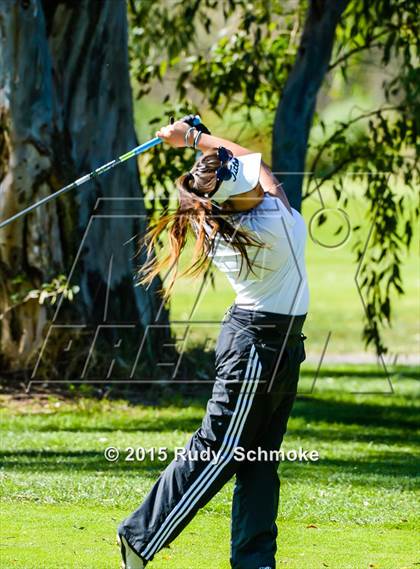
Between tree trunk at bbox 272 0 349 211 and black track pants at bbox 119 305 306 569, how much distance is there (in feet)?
22.4

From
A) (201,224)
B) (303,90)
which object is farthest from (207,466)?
(303,90)

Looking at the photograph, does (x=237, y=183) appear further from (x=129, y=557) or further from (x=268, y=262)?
(x=129, y=557)

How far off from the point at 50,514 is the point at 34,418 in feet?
14.1

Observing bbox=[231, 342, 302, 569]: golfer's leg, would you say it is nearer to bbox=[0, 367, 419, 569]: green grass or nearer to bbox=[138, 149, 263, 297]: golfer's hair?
bbox=[0, 367, 419, 569]: green grass

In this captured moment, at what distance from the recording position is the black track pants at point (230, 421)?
196 inches

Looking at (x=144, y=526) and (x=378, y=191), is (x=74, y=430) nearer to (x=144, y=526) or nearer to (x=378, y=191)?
(x=378, y=191)

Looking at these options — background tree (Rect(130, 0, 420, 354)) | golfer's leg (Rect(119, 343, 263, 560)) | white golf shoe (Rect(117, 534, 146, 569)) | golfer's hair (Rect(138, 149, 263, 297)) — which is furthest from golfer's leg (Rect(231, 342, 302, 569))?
background tree (Rect(130, 0, 420, 354))

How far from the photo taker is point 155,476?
7.66m

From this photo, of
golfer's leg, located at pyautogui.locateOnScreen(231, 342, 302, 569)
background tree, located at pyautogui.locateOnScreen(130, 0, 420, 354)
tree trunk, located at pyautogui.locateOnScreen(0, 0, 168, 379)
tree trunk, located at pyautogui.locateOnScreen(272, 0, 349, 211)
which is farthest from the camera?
background tree, located at pyautogui.locateOnScreen(130, 0, 420, 354)

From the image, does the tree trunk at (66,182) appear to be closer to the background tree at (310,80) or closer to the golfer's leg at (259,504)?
the background tree at (310,80)

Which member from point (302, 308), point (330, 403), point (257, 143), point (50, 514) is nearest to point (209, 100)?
point (257, 143)

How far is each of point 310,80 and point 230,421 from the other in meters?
7.57

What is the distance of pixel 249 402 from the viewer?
196 inches

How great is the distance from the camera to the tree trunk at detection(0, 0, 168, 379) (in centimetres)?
1152
